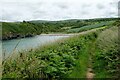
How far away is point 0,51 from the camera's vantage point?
836cm

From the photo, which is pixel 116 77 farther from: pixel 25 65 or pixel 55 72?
pixel 25 65

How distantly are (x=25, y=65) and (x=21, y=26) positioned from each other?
101 metres

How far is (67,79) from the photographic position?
10.6 meters

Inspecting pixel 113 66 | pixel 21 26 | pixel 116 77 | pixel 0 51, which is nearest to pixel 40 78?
pixel 0 51

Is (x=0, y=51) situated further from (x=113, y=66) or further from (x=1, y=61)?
(x=113, y=66)

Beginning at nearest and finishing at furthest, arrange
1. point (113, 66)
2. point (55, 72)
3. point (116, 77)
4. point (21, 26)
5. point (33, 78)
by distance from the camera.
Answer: point (33, 78) < point (55, 72) < point (116, 77) < point (113, 66) < point (21, 26)

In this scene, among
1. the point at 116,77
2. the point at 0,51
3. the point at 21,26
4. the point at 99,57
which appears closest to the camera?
the point at 0,51

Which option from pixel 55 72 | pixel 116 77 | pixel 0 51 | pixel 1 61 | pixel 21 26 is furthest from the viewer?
pixel 21 26

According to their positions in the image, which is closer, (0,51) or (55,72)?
(0,51)

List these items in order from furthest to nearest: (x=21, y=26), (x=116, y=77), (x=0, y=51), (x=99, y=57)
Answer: (x=21, y=26), (x=99, y=57), (x=116, y=77), (x=0, y=51)

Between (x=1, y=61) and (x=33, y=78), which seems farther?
(x=33, y=78)

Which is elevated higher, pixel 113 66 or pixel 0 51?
pixel 0 51

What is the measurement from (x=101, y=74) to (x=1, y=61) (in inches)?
228

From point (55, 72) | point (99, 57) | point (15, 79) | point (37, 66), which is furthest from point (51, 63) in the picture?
point (99, 57)
